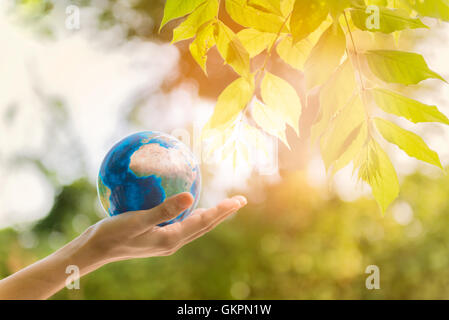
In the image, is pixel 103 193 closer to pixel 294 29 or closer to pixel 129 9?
pixel 294 29

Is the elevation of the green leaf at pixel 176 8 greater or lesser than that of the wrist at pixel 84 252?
greater

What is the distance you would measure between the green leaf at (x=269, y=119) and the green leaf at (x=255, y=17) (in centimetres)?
30

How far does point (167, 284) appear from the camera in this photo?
14750mm

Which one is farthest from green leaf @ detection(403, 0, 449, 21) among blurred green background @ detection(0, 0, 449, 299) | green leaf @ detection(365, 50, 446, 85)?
blurred green background @ detection(0, 0, 449, 299)

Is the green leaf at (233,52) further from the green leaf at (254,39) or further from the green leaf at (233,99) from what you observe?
the green leaf at (254,39)

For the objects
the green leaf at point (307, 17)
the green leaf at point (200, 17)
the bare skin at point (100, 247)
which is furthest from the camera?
the bare skin at point (100, 247)

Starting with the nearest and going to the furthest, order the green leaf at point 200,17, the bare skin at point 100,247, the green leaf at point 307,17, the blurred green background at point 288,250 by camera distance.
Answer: the green leaf at point 307,17, the green leaf at point 200,17, the bare skin at point 100,247, the blurred green background at point 288,250

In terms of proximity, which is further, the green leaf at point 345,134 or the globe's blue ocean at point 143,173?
the globe's blue ocean at point 143,173

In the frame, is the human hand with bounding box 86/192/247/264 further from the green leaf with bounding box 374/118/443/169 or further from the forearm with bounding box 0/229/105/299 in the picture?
the green leaf with bounding box 374/118/443/169

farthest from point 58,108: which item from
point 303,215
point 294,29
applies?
point 294,29

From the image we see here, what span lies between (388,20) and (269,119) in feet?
1.70

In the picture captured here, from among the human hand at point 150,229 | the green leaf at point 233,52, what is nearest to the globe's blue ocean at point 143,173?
the human hand at point 150,229

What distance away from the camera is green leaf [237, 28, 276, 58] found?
4.61 ft

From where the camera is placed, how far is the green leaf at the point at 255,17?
1173 mm
